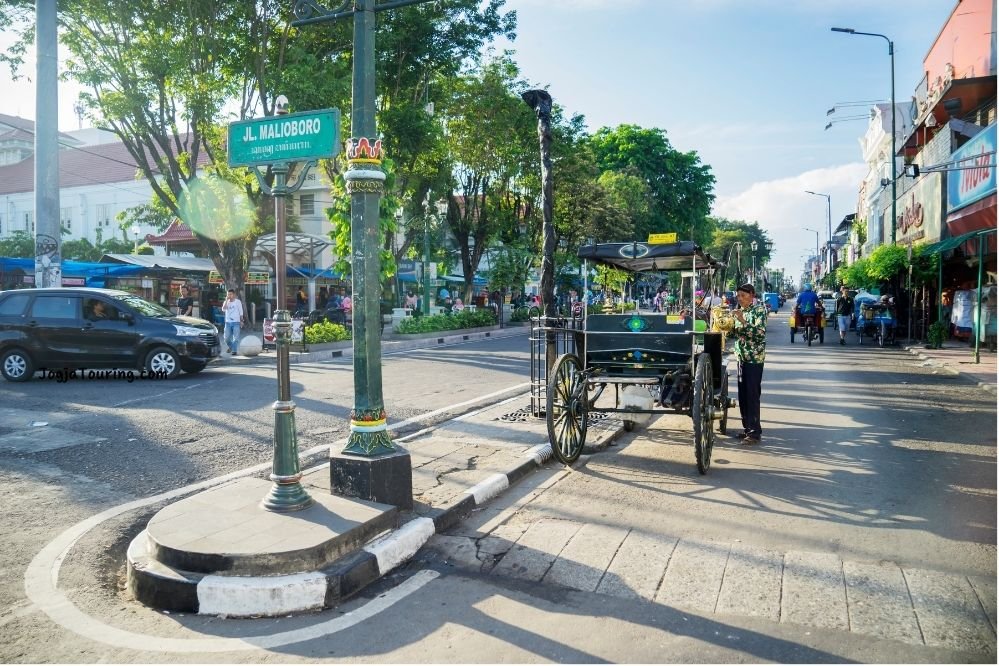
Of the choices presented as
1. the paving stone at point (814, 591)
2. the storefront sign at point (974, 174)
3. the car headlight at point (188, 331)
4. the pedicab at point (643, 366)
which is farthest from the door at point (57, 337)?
the storefront sign at point (974, 174)

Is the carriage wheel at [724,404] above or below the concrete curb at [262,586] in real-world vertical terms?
above

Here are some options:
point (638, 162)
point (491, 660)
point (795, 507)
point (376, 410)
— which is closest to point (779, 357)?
point (795, 507)

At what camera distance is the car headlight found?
42.5ft

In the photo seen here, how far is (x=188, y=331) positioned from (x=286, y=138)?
917 centimetres

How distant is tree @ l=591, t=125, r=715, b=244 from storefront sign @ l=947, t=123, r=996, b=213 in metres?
26.3

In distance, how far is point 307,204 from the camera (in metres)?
41.2

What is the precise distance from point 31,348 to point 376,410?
10.3 m

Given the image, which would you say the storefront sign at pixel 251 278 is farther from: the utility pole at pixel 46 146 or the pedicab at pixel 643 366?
the pedicab at pixel 643 366

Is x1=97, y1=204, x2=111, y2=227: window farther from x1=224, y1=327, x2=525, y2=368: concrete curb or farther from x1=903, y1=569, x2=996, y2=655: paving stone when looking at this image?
x1=903, y1=569, x2=996, y2=655: paving stone

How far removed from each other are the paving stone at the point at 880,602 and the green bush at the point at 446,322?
19.9 metres

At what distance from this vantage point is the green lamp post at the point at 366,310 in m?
5.12

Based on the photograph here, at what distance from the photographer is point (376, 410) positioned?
5.26 meters

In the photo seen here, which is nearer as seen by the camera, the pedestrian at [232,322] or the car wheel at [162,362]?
the car wheel at [162,362]

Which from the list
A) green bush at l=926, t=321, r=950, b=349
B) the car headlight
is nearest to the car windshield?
the car headlight
